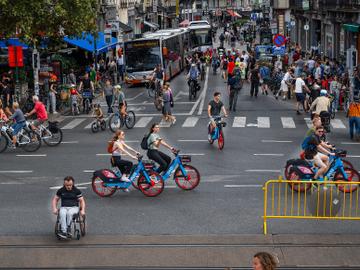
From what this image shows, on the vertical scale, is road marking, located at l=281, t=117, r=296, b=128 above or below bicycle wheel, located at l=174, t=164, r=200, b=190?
below

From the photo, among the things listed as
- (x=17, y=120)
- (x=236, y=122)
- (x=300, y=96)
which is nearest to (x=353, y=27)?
(x=300, y=96)

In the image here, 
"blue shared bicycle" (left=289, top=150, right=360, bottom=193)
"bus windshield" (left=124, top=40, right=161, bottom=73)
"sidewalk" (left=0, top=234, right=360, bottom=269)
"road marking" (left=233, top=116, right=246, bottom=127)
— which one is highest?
"bus windshield" (left=124, top=40, right=161, bottom=73)

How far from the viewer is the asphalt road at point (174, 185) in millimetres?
14234

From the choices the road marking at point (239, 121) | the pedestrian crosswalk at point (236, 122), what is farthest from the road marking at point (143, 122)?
the road marking at point (239, 121)

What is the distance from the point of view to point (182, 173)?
55.8ft

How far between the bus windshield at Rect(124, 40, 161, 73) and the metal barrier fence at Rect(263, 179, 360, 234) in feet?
101

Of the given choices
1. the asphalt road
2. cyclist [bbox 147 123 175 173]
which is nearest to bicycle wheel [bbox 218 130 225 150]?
the asphalt road

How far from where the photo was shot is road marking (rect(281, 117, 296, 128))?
27.7 metres

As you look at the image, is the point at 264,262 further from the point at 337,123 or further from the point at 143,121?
the point at 143,121

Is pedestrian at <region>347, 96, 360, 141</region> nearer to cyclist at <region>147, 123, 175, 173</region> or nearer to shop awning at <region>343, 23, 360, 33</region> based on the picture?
cyclist at <region>147, 123, 175, 173</region>

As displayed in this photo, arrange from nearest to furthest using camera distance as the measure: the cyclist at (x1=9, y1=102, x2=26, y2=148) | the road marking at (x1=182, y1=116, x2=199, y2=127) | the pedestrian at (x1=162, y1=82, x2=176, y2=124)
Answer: the cyclist at (x1=9, y1=102, x2=26, y2=148) < the road marking at (x1=182, y1=116, x2=199, y2=127) < the pedestrian at (x1=162, y1=82, x2=176, y2=124)

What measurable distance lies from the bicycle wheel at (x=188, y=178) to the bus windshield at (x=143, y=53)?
2914cm

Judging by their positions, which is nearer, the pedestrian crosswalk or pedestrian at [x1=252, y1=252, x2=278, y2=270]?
pedestrian at [x1=252, y1=252, x2=278, y2=270]

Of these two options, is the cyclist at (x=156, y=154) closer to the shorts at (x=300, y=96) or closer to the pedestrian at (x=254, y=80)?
the shorts at (x=300, y=96)
